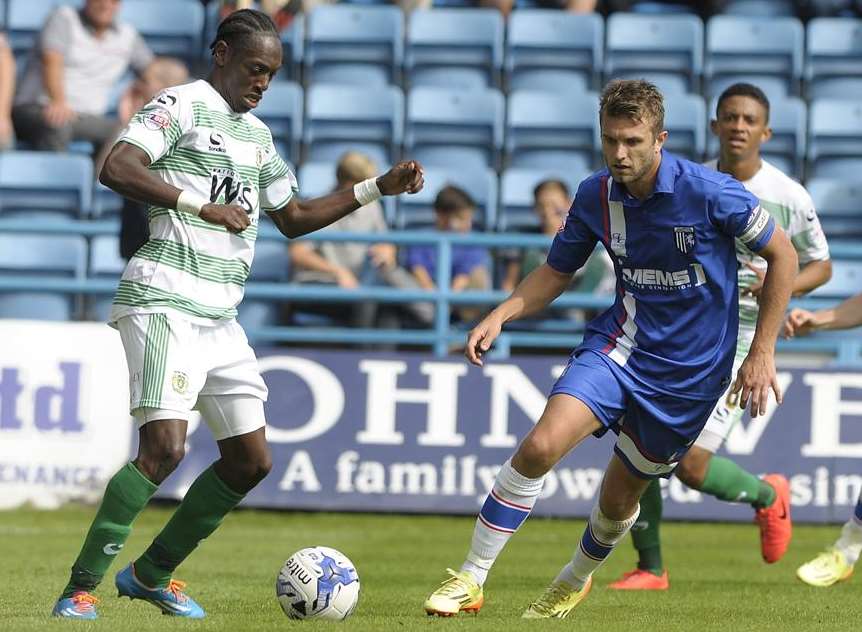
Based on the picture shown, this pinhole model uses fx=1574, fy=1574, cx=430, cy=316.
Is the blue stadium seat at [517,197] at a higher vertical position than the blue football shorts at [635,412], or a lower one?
higher

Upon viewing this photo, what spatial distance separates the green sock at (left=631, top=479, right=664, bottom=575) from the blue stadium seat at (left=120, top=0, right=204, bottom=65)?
8068 millimetres

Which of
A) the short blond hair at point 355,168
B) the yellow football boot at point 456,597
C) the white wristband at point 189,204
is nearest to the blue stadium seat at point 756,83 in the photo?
the short blond hair at point 355,168

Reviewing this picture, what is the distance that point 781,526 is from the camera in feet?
27.8

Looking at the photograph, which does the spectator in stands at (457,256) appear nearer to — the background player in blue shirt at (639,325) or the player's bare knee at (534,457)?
the background player in blue shirt at (639,325)

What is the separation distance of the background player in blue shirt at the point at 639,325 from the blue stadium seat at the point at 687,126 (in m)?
7.86

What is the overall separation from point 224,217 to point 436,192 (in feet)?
25.8

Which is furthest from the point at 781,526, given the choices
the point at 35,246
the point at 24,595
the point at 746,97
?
the point at 35,246

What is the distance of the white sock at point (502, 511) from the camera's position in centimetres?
604

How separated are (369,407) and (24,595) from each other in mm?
4730

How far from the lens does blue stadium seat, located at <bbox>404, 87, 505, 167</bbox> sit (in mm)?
14188

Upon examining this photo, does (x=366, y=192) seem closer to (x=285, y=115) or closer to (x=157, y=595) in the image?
(x=157, y=595)

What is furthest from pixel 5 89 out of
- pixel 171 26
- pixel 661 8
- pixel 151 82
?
pixel 661 8

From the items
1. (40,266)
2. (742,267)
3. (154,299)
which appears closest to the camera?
(154,299)

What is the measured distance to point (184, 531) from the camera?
635 centimetres
